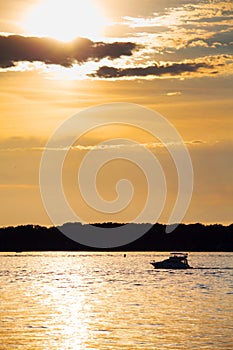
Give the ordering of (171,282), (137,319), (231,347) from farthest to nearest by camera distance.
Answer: (171,282) < (137,319) < (231,347)

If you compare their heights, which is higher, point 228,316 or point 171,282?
point 171,282

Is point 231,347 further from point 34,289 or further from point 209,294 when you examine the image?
point 34,289

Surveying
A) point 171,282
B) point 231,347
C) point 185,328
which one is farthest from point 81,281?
point 231,347

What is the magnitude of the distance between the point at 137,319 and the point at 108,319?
3.24 metres

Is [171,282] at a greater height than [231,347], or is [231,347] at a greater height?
[171,282]

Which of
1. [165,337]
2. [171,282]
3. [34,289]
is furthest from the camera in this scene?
[171,282]

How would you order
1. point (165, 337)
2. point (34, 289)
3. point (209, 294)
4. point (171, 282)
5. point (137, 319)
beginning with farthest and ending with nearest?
point (171, 282) < point (34, 289) < point (209, 294) < point (137, 319) < point (165, 337)

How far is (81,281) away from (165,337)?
10624 cm

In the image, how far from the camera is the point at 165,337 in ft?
300

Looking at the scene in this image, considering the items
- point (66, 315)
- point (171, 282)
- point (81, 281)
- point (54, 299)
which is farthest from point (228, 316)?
point (81, 281)

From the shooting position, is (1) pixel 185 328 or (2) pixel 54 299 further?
(2) pixel 54 299

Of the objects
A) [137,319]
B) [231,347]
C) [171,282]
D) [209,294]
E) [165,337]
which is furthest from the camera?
[171,282]

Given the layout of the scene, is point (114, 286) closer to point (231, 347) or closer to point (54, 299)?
point (54, 299)

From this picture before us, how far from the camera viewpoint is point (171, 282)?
185625 mm
